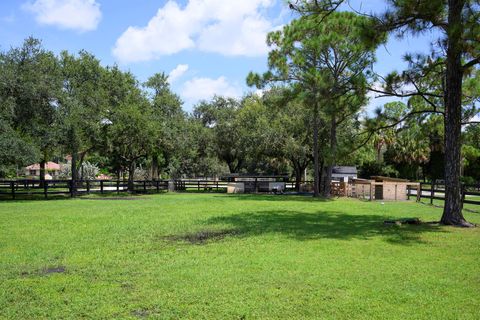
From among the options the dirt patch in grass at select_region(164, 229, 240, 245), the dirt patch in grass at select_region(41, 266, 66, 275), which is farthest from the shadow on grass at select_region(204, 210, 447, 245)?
the dirt patch in grass at select_region(41, 266, 66, 275)

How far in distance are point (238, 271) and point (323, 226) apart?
18.2 feet

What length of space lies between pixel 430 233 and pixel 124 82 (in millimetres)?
24251

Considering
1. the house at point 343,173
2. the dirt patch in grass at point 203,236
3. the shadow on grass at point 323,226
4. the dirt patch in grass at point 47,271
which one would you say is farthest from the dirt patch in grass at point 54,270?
the house at point 343,173

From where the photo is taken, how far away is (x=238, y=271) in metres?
6.38

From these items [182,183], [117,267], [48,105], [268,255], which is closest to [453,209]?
[268,255]

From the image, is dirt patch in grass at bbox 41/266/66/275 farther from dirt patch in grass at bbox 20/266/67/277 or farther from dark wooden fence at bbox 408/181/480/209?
dark wooden fence at bbox 408/181/480/209

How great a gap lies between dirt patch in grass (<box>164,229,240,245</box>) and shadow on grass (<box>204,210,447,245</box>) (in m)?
0.35

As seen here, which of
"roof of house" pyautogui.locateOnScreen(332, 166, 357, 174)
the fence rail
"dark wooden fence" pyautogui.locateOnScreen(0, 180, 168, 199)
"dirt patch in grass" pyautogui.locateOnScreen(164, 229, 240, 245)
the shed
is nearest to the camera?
"dirt patch in grass" pyautogui.locateOnScreen(164, 229, 240, 245)

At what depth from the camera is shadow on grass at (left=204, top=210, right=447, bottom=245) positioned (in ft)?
31.7

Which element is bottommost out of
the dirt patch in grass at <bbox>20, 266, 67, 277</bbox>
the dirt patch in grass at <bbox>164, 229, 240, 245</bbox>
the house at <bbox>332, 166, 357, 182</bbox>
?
the dirt patch in grass at <bbox>20, 266, 67, 277</bbox>

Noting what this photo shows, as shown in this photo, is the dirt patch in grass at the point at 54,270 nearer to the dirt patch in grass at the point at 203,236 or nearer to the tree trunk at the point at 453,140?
the dirt patch in grass at the point at 203,236

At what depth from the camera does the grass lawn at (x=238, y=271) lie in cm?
477

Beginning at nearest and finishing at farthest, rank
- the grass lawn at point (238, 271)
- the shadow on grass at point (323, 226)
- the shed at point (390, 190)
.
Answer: the grass lawn at point (238, 271), the shadow on grass at point (323, 226), the shed at point (390, 190)

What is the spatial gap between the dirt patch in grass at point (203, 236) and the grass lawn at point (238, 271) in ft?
0.07
